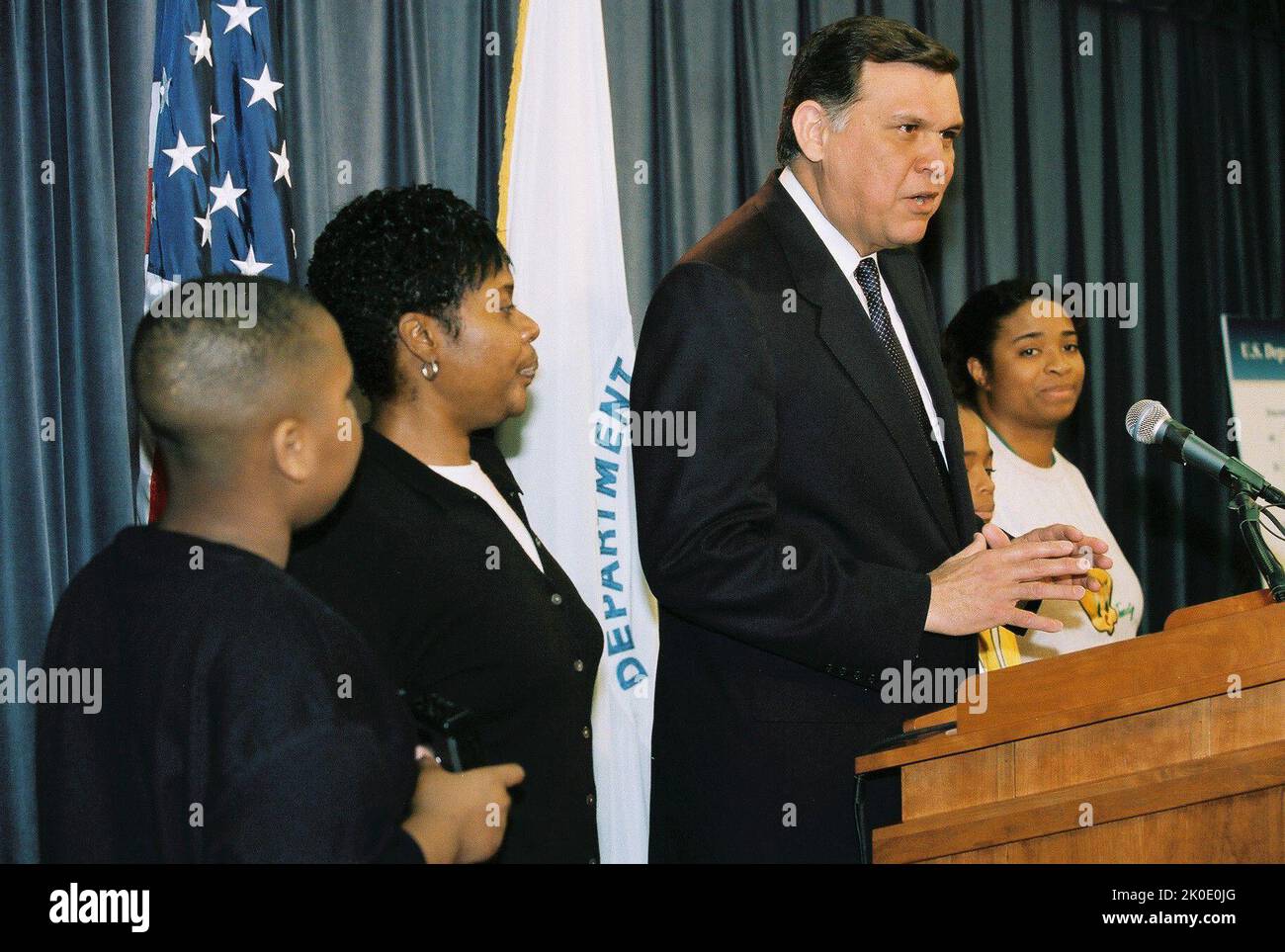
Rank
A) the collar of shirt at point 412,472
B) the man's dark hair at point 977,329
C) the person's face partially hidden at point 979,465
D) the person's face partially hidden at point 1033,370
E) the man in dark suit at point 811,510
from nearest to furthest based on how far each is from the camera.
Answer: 1. the collar of shirt at point 412,472
2. the man in dark suit at point 811,510
3. the person's face partially hidden at point 979,465
4. the person's face partially hidden at point 1033,370
5. the man's dark hair at point 977,329

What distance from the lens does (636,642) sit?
379 centimetres

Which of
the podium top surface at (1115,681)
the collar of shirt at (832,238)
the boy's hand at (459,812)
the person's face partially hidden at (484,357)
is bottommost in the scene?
the boy's hand at (459,812)

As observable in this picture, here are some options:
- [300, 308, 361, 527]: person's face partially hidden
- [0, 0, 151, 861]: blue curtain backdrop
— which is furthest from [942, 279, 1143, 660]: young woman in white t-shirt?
[300, 308, 361, 527]: person's face partially hidden

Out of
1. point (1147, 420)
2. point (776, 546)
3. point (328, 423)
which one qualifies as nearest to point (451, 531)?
point (328, 423)

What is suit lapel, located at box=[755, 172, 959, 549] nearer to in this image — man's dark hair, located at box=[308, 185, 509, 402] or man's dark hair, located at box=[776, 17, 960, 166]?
man's dark hair, located at box=[776, 17, 960, 166]

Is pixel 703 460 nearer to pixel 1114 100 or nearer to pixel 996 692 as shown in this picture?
pixel 996 692

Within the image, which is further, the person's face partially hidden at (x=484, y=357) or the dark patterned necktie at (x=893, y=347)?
the dark patterned necktie at (x=893, y=347)

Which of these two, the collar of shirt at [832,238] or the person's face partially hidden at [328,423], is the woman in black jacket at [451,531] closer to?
the person's face partially hidden at [328,423]

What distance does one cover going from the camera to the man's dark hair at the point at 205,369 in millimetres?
1576

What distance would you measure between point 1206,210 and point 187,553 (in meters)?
4.97

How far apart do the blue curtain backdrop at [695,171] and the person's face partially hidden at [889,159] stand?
4.40 feet

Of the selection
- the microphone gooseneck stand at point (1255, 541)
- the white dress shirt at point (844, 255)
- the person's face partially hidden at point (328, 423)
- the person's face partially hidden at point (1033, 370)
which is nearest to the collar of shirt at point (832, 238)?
the white dress shirt at point (844, 255)

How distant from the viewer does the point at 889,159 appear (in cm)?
250

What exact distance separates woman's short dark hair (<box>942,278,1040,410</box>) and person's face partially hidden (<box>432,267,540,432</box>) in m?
2.32
